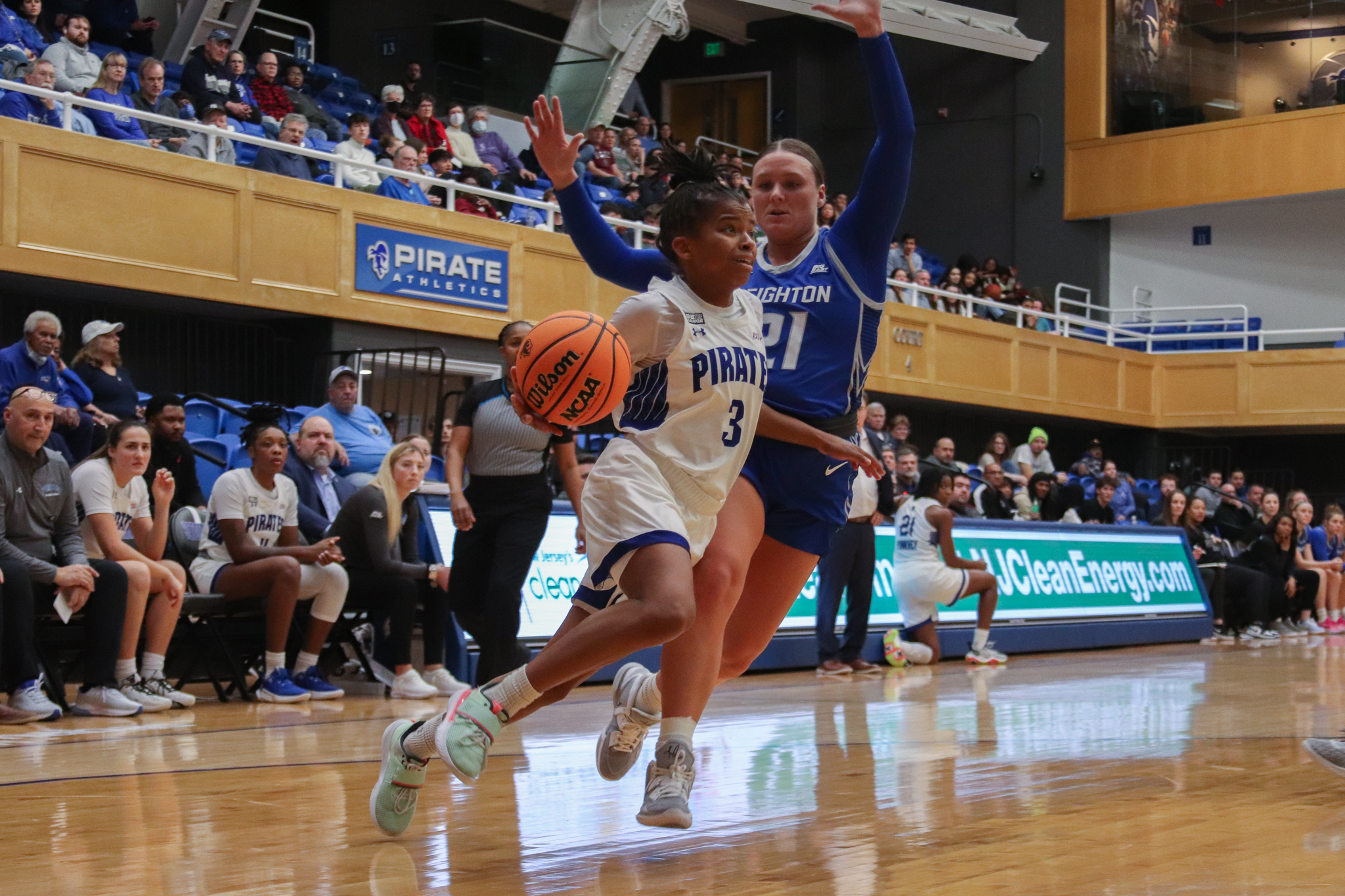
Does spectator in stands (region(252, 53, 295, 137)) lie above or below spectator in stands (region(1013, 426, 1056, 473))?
above

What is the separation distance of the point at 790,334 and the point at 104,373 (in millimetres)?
6801

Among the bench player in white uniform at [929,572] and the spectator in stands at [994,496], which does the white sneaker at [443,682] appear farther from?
the spectator in stands at [994,496]

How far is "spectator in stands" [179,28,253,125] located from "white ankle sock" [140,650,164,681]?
772 centimetres

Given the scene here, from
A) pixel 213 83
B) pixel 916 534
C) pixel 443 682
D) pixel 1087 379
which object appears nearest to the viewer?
pixel 443 682

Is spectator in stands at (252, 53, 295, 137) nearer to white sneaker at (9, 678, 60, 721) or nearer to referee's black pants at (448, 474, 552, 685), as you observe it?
referee's black pants at (448, 474, 552, 685)

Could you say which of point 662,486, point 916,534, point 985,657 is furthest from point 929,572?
point 662,486

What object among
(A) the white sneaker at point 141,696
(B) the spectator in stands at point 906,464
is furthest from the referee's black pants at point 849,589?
(A) the white sneaker at point 141,696

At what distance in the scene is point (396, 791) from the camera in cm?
321

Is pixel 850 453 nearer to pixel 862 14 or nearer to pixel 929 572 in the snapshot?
pixel 862 14

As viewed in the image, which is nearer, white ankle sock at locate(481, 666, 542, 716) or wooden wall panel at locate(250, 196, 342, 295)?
white ankle sock at locate(481, 666, 542, 716)

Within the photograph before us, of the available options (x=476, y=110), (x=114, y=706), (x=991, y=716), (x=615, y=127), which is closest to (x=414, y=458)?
(x=114, y=706)

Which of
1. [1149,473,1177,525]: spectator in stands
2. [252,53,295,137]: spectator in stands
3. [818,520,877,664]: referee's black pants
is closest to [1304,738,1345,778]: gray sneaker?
[818,520,877,664]: referee's black pants

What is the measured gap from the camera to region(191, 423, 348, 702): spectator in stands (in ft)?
23.8

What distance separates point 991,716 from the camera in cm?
641
